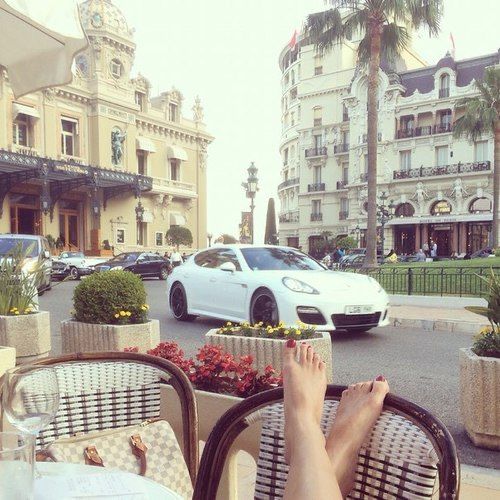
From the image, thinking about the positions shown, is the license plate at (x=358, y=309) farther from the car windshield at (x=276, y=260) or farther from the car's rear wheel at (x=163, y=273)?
the car's rear wheel at (x=163, y=273)

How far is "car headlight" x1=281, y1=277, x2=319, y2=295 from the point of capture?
7484 millimetres

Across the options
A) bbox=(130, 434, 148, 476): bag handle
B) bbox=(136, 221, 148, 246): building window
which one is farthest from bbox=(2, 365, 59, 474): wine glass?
bbox=(136, 221, 148, 246): building window

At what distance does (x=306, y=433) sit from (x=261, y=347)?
3039 millimetres

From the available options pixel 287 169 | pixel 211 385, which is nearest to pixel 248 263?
pixel 211 385

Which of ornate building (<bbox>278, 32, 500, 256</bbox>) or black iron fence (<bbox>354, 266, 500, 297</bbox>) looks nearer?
black iron fence (<bbox>354, 266, 500, 297</bbox>)

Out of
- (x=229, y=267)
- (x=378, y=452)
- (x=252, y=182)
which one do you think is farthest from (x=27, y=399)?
(x=252, y=182)

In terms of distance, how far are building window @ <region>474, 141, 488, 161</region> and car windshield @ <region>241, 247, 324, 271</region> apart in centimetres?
4252

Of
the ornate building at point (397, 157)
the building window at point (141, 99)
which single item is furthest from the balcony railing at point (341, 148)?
the building window at point (141, 99)

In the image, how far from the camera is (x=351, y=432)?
5.07 feet

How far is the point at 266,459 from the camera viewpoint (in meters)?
1.71

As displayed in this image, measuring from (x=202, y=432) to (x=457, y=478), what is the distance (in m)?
1.74

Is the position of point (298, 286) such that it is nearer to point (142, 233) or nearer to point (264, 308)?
Answer: point (264, 308)

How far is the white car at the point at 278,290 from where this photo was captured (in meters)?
7.42

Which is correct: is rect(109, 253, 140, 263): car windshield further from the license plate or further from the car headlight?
the license plate
